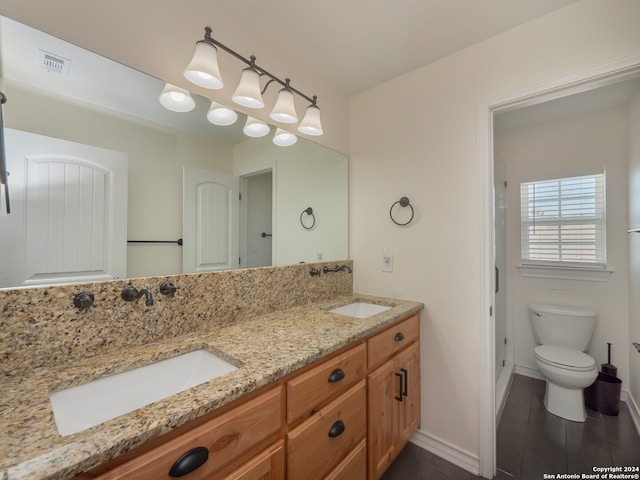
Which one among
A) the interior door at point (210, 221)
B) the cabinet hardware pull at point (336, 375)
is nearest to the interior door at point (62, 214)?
the interior door at point (210, 221)

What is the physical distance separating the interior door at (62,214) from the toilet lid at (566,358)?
271 centimetres

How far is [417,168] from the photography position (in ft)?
5.89

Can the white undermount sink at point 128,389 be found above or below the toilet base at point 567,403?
above

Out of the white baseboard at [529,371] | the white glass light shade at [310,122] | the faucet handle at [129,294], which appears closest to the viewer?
the faucet handle at [129,294]

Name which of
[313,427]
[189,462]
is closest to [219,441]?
[189,462]

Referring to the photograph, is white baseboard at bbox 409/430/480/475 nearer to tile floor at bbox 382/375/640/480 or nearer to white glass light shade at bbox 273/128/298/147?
tile floor at bbox 382/375/640/480

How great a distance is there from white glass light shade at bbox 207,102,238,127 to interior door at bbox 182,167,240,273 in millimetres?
247

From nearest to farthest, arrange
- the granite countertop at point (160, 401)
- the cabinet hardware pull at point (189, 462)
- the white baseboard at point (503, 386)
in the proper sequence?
the granite countertop at point (160, 401)
the cabinet hardware pull at point (189, 462)
the white baseboard at point (503, 386)

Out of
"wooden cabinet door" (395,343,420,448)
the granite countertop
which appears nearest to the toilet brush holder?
"wooden cabinet door" (395,343,420,448)

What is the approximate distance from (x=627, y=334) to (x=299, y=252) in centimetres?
269

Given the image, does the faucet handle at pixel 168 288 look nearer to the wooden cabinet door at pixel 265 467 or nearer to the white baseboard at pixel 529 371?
the wooden cabinet door at pixel 265 467

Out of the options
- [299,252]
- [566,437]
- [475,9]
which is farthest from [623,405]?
[475,9]

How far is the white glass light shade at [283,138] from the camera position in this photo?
5.40 feet

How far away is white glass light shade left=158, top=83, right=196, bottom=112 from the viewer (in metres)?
1.17
